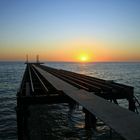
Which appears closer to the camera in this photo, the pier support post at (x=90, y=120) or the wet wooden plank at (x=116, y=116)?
the wet wooden plank at (x=116, y=116)

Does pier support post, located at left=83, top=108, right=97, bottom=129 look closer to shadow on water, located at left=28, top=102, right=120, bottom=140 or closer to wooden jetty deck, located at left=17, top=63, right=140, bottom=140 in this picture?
wooden jetty deck, located at left=17, top=63, right=140, bottom=140

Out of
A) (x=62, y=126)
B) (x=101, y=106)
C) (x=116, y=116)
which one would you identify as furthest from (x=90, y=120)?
(x=116, y=116)

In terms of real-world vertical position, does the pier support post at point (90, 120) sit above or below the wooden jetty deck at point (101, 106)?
below

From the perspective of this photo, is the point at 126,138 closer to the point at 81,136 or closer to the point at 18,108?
the point at 18,108

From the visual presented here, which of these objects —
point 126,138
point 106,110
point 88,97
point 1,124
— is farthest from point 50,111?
point 126,138

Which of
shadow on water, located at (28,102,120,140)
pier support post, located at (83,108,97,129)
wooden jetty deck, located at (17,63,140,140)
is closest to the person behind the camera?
wooden jetty deck, located at (17,63,140,140)

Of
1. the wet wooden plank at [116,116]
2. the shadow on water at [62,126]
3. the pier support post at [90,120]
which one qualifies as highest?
the wet wooden plank at [116,116]

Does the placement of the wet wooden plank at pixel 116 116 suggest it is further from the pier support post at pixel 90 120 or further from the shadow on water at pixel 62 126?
the pier support post at pixel 90 120

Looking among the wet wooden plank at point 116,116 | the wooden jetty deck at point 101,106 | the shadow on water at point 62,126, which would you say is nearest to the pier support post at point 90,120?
the wooden jetty deck at point 101,106

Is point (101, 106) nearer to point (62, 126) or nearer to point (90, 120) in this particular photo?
point (90, 120)

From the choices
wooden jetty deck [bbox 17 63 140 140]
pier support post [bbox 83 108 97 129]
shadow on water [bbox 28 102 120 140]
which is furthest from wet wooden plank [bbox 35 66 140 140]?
pier support post [bbox 83 108 97 129]

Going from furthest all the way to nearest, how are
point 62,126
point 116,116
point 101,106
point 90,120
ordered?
point 62,126
point 90,120
point 101,106
point 116,116

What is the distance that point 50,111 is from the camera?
62.3 feet

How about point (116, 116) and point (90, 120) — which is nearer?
point (116, 116)
